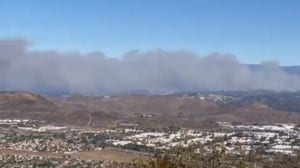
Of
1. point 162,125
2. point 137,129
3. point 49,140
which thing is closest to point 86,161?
point 49,140

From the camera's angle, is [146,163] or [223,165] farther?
[223,165]

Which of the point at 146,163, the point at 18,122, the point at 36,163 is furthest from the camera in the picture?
the point at 18,122

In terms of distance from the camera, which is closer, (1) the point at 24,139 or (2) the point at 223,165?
(2) the point at 223,165

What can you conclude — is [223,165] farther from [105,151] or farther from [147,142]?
[147,142]

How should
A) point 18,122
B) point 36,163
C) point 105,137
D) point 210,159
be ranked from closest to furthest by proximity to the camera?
point 210,159 < point 36,163 < point 105,137 < point 18,122

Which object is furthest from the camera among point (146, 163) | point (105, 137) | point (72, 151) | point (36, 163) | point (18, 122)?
point (18, 122)

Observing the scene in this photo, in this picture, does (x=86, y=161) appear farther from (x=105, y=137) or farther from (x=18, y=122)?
(x=18, y=122)

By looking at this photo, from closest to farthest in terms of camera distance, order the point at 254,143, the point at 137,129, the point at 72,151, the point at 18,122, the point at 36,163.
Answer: the point at 36,163, the point at 72,151, the point at 254,143, the point at 137,129, the point at 18,122

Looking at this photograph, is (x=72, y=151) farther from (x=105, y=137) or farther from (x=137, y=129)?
(x=137, y=129)

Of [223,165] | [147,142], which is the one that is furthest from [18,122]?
[223,165]
